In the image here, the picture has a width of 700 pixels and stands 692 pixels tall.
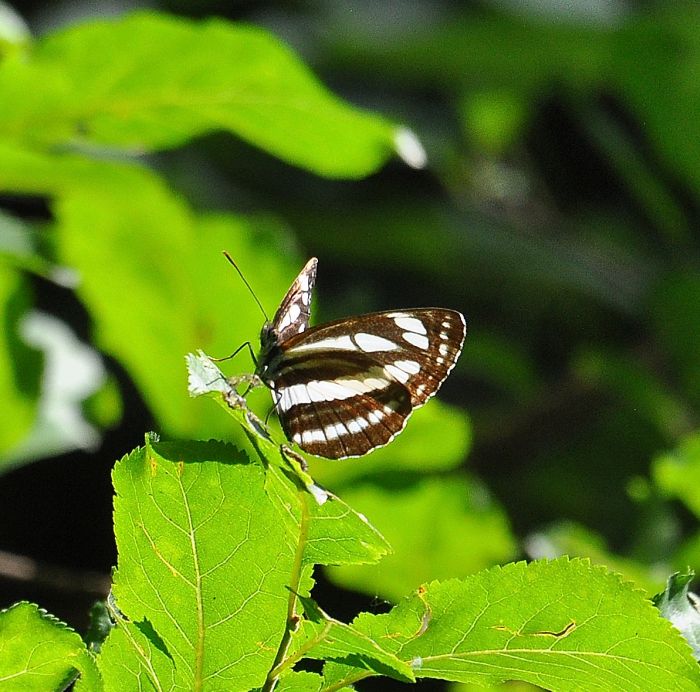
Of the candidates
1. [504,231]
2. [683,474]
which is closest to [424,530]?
[683,474]

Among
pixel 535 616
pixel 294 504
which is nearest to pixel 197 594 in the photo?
pixel 294 504

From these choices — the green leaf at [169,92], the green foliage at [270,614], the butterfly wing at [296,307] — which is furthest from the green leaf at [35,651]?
the green leaf at [169,92]

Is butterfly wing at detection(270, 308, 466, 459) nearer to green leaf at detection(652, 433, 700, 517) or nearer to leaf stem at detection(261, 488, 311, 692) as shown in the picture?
green leaf at detection(652, 433, 700, 517)

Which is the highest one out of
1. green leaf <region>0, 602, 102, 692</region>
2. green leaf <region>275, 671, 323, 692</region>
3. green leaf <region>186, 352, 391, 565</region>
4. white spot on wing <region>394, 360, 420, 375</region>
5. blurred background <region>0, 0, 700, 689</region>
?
green leaf <region>186, 352, 391, 565</region>

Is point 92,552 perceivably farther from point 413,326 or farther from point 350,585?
point 413,326

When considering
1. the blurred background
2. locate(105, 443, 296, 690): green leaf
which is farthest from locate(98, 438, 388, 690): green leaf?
the blurred background

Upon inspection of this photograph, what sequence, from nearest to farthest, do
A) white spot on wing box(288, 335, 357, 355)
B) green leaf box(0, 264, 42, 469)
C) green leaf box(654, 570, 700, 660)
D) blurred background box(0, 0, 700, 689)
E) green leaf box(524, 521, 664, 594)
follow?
green leaf box(654, 570, 700, 660)
white spot on wing box(288, 335, 357, 355)
green leaf box(524, 521, 664, 594)
green leaf box(0, 264, 42, 469)
blurred background box(0, 0, 700, 689)
